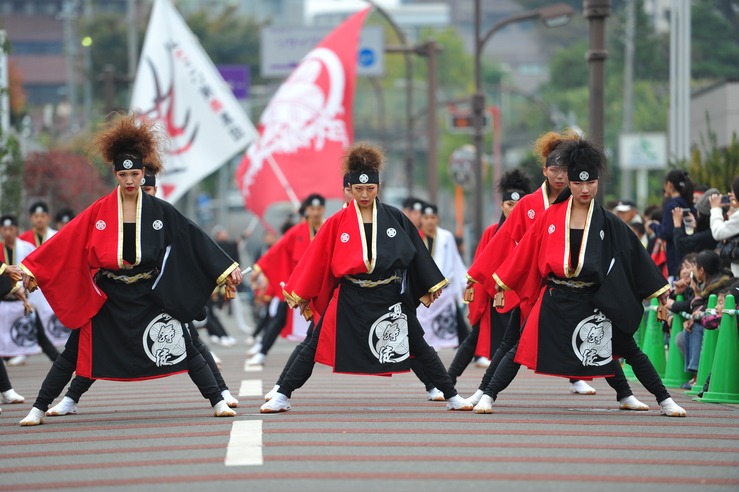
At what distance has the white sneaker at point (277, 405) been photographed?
7898 mm

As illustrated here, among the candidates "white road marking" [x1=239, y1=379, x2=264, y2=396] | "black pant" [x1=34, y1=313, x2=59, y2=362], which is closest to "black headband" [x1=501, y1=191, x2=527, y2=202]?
"white road marking" [x1=239, y1=379, x2=264, y2=396]

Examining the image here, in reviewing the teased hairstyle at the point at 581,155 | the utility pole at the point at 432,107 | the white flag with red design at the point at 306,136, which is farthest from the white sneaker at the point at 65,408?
the utility pole at the point at 432,107

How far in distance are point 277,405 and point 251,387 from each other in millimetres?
2124

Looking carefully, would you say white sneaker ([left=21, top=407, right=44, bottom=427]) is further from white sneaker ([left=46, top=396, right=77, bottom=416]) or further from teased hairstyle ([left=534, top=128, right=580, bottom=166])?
teased hairstyle ([left=534, top=128, right=580, bottom=166])

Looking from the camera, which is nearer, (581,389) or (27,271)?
(27,271)

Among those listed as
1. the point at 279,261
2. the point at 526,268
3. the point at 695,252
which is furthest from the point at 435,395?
the point at 279,261

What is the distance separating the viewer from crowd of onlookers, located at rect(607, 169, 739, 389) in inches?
360

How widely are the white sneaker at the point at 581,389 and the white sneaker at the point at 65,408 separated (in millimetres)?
4109

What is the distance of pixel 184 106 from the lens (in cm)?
1762

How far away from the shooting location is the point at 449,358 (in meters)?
13.4

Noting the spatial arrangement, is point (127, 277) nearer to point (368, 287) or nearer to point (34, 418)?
point (34, 418)

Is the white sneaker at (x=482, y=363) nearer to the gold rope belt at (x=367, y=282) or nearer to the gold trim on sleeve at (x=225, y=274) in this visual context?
the gold rope belt at (x=367, y=282)

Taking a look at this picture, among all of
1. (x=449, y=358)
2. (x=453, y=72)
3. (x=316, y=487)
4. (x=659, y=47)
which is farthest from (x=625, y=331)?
(x=453, y=72)

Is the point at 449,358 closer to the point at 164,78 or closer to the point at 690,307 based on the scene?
the point at 690,307
